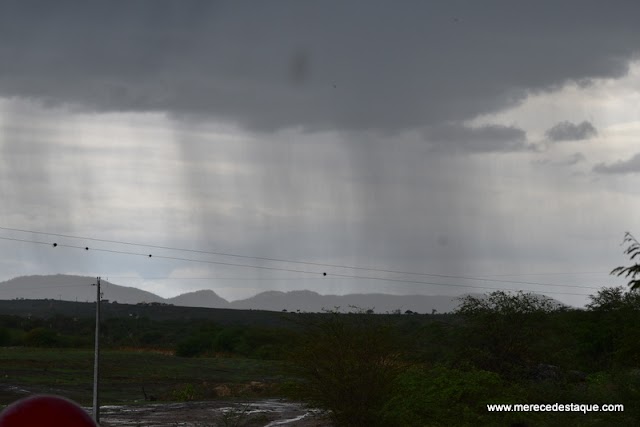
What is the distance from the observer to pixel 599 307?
246 ft

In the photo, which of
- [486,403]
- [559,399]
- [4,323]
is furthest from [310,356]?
[4,323]

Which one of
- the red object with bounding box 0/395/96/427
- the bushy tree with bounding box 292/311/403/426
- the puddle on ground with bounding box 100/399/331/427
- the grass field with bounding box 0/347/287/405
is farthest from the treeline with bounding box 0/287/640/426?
the red object with bounding box 0/395/96/427

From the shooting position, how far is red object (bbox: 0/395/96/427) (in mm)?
6133

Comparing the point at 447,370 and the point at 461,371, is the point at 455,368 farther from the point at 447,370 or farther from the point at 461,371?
the point at 447,370

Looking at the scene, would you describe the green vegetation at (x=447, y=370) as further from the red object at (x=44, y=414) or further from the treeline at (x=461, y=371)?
the red object at (x=44, y=414)

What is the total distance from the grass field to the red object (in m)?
55.1

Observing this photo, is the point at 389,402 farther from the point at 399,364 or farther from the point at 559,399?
the point at 559,399

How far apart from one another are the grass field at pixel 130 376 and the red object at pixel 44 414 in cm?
5508

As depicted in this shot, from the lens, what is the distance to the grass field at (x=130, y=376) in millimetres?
74625

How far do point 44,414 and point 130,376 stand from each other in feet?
292

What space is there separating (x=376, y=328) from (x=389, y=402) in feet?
18.8

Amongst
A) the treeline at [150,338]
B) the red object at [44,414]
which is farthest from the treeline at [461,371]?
the treeline at [150,338]

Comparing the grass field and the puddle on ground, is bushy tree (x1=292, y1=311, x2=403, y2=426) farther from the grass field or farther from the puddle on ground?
the grass field

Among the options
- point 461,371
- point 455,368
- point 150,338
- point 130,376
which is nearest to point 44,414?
point 461,371
